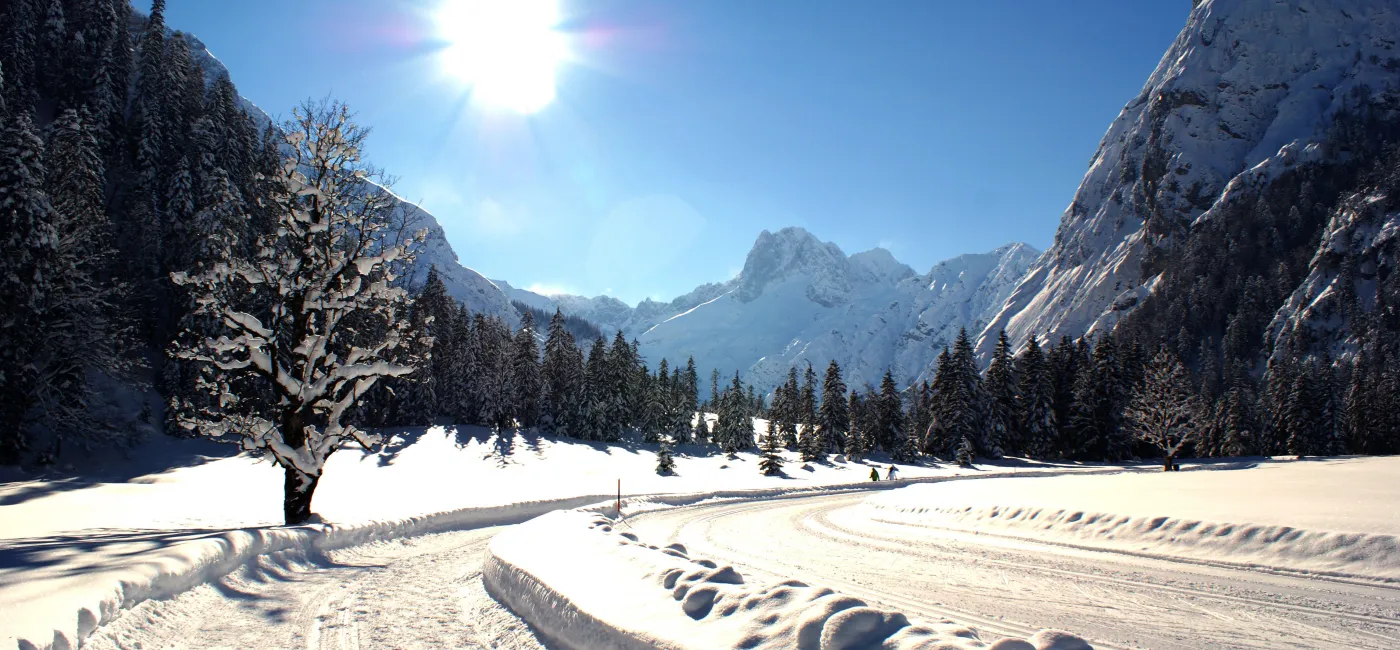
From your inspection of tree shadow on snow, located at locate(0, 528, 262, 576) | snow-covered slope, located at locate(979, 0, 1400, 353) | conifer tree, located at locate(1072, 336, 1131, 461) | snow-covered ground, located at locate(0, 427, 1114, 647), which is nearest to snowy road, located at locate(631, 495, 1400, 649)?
snow-covered ground, located at locate(0, 427, 1114, 647)

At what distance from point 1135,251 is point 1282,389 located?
428 ft

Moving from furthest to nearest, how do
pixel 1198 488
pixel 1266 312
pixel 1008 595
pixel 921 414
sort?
pixel 1266 312
pixel 921 414
pixel 1198 488
pixel 1008 595

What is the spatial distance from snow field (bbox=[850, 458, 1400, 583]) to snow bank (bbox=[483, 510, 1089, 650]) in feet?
30.0

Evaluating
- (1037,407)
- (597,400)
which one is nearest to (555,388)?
(597,400)

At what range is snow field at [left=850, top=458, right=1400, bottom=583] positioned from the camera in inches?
399

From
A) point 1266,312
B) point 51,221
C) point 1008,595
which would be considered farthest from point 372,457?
point 1266,312

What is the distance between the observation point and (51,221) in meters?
23.8

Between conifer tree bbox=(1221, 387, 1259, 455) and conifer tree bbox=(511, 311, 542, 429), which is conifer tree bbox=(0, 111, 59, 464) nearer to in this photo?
conifer tree bbox=(511, 311, 542, 429)

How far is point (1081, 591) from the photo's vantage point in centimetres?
897

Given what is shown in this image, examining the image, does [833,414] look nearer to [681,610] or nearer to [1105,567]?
[1105,567]

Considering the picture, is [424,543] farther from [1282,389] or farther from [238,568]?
[1282,389]

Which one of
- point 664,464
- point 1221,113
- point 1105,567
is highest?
point 1221,113

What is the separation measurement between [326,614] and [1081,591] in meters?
10.1

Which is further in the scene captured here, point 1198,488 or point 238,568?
point 1198,488
